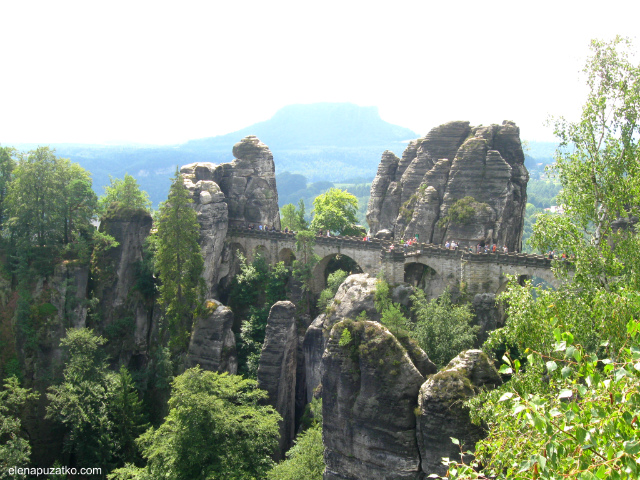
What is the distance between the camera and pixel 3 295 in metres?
44.8

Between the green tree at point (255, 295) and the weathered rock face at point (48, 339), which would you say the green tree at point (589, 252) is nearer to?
the green tree at point (255, 295)

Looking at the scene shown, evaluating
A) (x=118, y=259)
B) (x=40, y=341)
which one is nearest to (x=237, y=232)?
(x=118, y=259)

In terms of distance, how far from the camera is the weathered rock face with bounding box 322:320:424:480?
76.9 ft

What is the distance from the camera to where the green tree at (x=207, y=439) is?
29609 millimetres

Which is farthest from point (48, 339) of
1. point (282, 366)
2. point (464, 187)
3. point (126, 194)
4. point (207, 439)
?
point (464, 187)

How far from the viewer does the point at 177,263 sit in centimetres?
4453

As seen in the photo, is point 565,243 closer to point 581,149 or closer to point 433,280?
point 581,149

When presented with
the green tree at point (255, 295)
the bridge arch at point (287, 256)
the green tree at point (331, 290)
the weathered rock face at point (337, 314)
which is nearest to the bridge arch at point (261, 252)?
the green tree at point (255, 295)

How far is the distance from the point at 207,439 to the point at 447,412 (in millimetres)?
14157

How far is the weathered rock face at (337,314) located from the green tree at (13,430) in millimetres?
18171

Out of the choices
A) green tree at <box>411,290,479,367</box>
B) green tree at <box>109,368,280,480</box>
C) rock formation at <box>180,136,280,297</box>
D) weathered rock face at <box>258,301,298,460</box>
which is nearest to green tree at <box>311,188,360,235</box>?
rock formation at <box>180,136,280,297</box>

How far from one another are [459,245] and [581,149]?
2600 cm

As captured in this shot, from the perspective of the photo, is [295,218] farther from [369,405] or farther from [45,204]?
[369,405]

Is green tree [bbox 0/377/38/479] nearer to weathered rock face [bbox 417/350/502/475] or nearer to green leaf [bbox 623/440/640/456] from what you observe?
weathered rock face [bbox 417/350/502/475]
